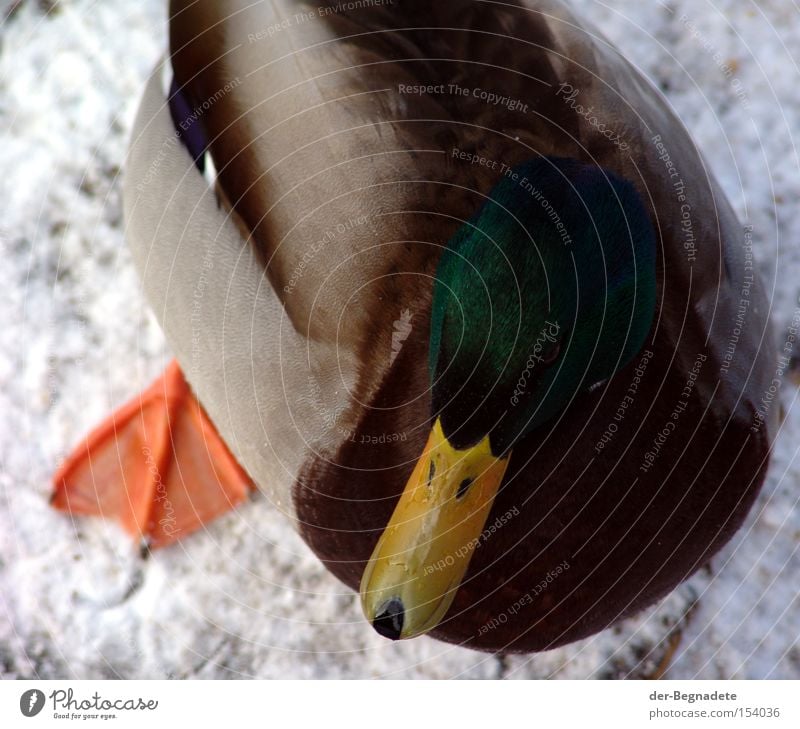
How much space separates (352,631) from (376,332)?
517 millimetres

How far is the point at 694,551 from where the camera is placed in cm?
90

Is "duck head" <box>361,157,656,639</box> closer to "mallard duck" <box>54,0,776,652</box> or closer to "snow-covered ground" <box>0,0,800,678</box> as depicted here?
"mallard duck" <box>54,0,776,652</box>

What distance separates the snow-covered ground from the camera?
1.07 metres

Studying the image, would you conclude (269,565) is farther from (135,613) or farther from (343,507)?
(343,507)

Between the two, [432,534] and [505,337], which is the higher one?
[505,337]

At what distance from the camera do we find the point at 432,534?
2.32 feet

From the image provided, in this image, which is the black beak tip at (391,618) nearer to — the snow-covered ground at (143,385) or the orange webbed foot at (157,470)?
the snow-covered ground at (143,385)

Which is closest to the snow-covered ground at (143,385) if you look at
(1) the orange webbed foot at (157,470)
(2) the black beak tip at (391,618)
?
(1) the orange webbed foot at (157,470)

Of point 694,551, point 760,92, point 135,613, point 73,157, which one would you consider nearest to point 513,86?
point 760,92

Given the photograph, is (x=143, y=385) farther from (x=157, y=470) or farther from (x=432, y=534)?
(x=432, y=534)

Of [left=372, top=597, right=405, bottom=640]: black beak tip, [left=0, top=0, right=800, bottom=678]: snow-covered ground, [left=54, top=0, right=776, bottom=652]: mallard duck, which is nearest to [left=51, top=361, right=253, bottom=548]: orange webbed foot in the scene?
[left=0, top=0, right=800, bottom=678]: snow-covered ground

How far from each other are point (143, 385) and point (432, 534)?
0.67 m

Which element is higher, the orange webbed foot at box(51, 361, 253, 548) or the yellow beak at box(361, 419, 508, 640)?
the yellow beak at box(361, 419, 508, 640)

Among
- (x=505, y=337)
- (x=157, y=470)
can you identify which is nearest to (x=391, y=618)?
(x=505, y=337)
